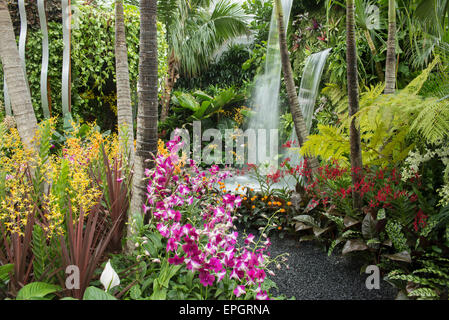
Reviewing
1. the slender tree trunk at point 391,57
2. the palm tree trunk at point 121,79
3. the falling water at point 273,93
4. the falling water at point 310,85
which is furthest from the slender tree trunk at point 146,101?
the falling water at point 310,85

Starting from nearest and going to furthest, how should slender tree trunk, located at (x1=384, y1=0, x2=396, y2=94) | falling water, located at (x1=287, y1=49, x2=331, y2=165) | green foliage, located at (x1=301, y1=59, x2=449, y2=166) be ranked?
green foliage, located at (x1=301, y1=59, x2=449, y2=166) → slender tree trunk, located at (x1=384, y1=0, x2=396, y2=94) → falling water, located at (x1=287, y1=49, x2=331, y2=165)

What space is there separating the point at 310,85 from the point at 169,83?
124 inches

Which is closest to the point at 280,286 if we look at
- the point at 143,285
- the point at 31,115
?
the point at 143,285

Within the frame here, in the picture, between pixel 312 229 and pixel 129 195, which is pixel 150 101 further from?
pixel 312 229

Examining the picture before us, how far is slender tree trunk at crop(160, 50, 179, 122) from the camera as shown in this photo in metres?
A: 6.57

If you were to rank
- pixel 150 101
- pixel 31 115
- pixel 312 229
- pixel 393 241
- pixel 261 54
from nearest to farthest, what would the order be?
pixel 150 101 < pixel 393 241 < pixel 31 115 < pixel 312 229 < pixel 261 54

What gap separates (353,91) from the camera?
2.35 meters

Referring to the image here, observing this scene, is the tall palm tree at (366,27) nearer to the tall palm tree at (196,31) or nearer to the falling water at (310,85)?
the falling water at (310,85)

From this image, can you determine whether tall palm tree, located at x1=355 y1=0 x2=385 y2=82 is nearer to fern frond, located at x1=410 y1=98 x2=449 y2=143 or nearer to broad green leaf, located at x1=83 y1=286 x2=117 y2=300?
fern frond, located at x1=410 y1=98 x2=449 y2=143

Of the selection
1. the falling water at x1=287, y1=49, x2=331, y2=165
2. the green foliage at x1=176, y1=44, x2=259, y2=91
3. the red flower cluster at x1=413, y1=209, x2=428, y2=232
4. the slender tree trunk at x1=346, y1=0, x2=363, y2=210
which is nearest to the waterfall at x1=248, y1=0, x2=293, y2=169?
the falling water at x1=287, y1=49, x2=331, y2=165

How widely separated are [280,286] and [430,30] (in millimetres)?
3048

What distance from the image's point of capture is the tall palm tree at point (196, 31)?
676 cm

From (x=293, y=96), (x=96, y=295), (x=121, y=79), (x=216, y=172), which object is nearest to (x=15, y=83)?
(x=121, y=79)
